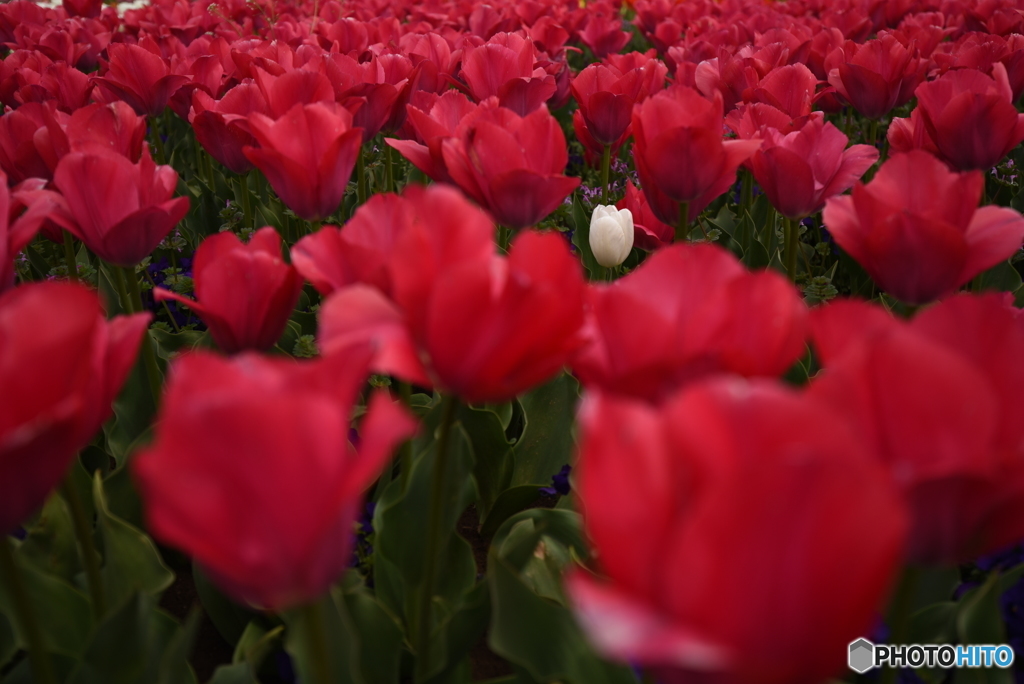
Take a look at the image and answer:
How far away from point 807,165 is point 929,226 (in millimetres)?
657

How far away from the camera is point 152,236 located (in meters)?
1.61

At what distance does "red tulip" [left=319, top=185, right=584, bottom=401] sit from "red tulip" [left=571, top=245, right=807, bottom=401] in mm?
35

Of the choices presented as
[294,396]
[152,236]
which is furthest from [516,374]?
[152,236]

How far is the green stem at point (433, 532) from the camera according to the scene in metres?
1.00

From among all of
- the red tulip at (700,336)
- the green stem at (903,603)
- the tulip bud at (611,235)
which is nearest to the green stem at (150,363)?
the tulip bud at (611,235)

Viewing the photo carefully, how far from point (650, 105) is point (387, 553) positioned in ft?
3.27

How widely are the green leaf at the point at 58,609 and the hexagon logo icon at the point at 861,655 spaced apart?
3.43ft

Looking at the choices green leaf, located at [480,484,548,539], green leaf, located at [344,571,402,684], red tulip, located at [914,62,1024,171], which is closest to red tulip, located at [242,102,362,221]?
green leaf, located at [480,484,548,539]

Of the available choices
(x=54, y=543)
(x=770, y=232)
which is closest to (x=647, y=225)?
(x=770, y=232)

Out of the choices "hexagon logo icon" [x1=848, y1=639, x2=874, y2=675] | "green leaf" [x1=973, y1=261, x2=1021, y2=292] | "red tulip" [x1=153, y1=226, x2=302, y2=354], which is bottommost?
"green leaf" [x1=973, y1=261, x2=1021, y2=292]

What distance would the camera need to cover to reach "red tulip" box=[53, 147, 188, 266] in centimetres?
148

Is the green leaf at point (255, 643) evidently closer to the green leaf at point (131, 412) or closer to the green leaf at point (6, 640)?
the green leaf at point (6, 640)

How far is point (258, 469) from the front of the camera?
625mm

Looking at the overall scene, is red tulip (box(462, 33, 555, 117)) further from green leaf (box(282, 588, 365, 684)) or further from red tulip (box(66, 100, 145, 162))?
green leaf (box(282, 588, 365, 684))
